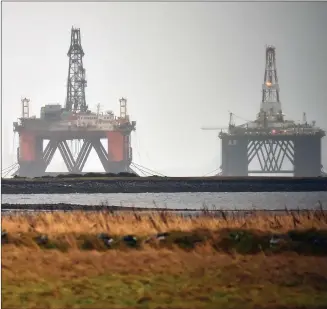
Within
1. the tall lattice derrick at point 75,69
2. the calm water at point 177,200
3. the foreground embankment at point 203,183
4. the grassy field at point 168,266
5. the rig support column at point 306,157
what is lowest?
the calm water at point 177,200

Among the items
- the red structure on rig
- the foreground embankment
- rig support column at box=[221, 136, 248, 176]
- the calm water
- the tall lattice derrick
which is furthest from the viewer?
the calm water

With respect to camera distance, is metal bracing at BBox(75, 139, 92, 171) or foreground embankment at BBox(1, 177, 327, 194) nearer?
metal bracing at BBox(75, 139, 92, 171)

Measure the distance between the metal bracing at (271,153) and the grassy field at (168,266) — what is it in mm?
928

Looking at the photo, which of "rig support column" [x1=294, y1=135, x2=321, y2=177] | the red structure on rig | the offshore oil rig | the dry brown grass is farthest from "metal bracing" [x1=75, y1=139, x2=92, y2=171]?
"rig support column" [x1=294, y1=135, x2=321, y2=177]

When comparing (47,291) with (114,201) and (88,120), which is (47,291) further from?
(114,201)

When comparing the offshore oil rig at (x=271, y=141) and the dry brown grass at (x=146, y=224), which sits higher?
the offshore oil rig at (x=271, y=141)

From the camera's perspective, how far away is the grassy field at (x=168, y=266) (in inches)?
298

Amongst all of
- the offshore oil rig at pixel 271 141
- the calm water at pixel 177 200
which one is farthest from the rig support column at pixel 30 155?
the calm water at pixel 177 200

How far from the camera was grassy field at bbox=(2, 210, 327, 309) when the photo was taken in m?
7.58

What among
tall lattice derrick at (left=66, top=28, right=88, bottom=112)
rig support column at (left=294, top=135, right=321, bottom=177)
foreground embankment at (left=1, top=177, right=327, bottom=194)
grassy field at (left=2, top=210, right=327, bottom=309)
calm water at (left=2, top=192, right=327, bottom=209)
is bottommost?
calm water at (left=2, top=192, right=327, bottom=209)

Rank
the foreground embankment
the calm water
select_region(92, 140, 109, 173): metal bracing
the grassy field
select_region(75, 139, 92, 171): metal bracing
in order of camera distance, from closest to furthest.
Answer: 1. the grassy field
2. select_region(75, 139, 92, 171): metal bracing
3. select_region(92, 140, 109, 173): metal bracing
4. the foreground embankment
5. the calm water

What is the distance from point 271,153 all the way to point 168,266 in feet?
10.4

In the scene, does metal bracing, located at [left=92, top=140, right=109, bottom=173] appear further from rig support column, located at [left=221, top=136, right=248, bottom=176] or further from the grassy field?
rig support column, located at [left=221, top=136, right=248, bottom=176]

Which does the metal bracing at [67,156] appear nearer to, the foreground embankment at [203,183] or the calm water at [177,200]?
the foreground embankment at [203,183]
